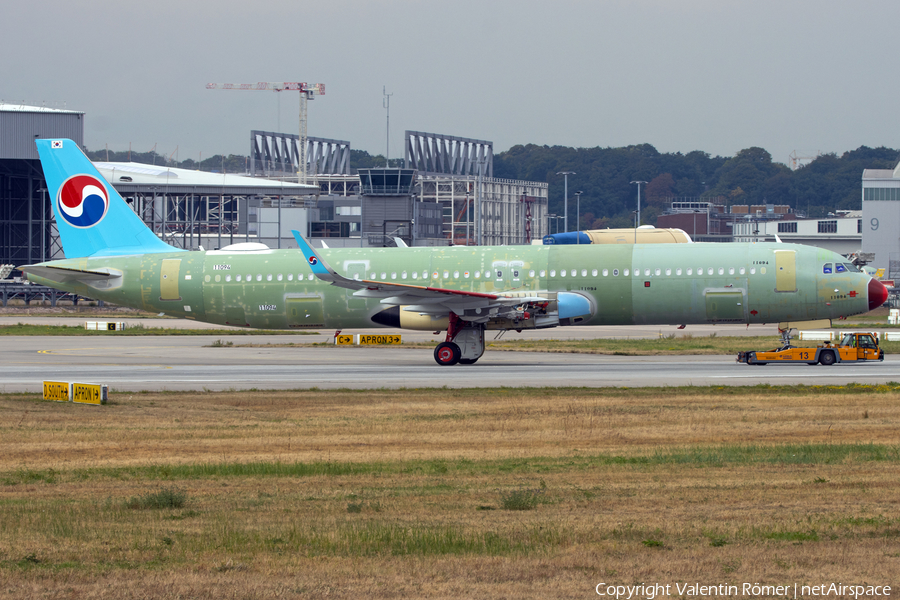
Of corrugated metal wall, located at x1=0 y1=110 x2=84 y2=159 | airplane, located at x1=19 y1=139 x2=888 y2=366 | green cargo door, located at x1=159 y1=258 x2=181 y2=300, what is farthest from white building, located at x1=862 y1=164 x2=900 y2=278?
green cargo door, located at x1=159 y1=258 x2=181 y2=300

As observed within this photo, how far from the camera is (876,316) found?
253 feet

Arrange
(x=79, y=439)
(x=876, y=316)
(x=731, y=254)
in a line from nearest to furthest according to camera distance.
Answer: (x=79, y=439), (x=731, y=254), (x=876, y=316)

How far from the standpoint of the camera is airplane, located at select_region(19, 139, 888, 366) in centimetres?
3738

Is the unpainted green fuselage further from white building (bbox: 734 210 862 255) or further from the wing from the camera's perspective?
white building (bbox: 734 210 862 255)

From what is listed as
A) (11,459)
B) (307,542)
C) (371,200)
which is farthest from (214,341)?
(371,200)

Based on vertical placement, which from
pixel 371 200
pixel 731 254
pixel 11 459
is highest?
pixel 371 200

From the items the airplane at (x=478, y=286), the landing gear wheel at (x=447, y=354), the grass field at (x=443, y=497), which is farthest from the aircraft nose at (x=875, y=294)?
the landing gear wheel at (x=447, y=354)

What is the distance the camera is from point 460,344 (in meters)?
38.8

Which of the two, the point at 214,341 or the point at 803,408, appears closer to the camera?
the point at 803,408

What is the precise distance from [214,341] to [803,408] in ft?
126

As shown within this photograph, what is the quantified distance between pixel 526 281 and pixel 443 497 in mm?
24590

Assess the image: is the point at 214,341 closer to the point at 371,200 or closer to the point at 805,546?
the point at 805,546

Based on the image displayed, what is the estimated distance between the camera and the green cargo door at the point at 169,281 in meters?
42.0

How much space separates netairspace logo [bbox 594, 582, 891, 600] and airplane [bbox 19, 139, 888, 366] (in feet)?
88.6
